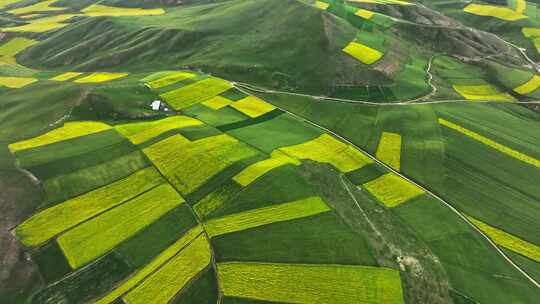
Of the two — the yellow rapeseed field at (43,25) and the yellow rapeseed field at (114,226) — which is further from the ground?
the yellow rapeseed field at (114,226)

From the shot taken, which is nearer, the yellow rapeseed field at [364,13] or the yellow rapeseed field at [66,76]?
the yellow rapeseed field at [66,76]

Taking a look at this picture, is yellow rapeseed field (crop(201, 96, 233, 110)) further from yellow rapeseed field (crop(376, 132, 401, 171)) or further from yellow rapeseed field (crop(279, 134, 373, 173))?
yellow rapeseed field (crop(376, 132, 401, 171))

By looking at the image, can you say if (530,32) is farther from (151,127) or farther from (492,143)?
(151,127)

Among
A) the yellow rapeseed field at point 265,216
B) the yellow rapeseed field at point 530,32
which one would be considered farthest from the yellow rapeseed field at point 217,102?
the yellow rapeseed field at point 530,32

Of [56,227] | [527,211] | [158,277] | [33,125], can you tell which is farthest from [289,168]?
[33,125]

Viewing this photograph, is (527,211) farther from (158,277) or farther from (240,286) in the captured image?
(158,277)

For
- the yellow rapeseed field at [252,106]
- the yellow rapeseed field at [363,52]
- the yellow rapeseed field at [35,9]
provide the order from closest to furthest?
the yellow rapeseed field at [252,106] < the yellow rapeseed field at [363,52] < the yellow rapeseed field at [35,9]

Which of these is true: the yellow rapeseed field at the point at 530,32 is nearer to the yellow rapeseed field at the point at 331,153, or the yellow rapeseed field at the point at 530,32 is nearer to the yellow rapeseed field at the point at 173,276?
the yellow rapeseed field at the point at 331,153
